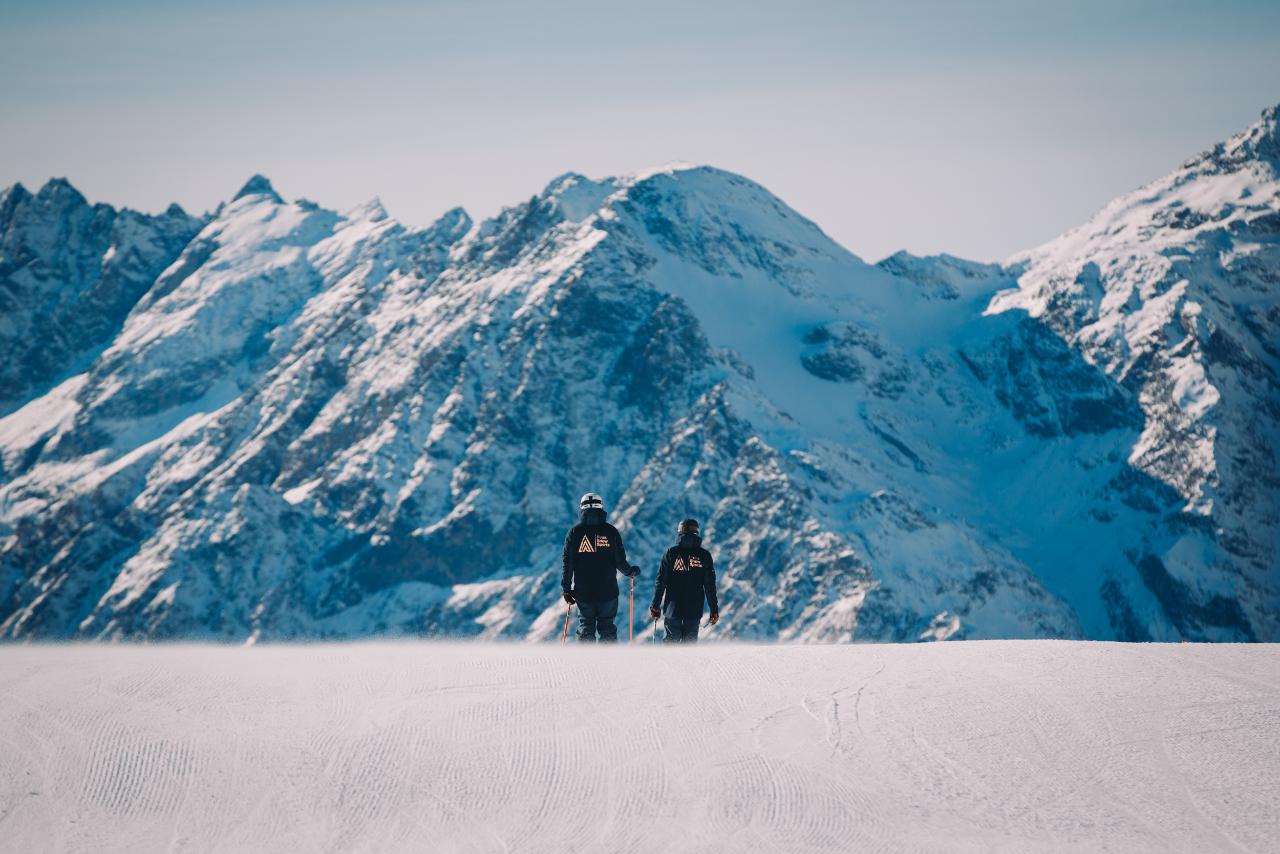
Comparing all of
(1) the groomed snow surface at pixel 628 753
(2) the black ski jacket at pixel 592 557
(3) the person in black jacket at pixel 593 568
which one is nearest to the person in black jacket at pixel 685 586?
(3) the person in black jacket at pixel 593 568

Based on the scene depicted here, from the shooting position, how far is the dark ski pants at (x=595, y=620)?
79.0 ft

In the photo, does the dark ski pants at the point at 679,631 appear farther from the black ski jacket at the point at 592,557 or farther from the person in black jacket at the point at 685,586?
the black ski jacket at the point at 592,557

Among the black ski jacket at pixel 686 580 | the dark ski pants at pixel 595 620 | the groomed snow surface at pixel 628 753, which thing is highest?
the black ski jacket at pixel 686 580

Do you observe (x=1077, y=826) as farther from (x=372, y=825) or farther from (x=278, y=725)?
(x=278, y=725)

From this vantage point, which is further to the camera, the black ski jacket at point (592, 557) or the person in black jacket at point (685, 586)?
the person in black jacket at point (685, 586)

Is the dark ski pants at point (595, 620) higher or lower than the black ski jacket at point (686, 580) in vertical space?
lower

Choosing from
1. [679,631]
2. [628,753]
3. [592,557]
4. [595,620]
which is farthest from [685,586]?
[628,753]

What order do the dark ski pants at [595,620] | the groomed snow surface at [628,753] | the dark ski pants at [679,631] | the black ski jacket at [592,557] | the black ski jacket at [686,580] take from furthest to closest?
the dark ski pants at [679,631]
the black ski jacket at [686,580]
the dark ski pants at [595,620]
the black ski jacket at [592,557]
the groomed snow surface at [628,753]

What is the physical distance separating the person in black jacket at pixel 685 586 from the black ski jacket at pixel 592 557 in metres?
0.79

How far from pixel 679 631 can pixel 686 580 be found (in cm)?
91

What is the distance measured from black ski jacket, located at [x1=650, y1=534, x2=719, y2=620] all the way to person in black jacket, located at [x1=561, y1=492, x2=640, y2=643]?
1.87ft

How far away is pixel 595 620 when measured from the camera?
24.2 meters

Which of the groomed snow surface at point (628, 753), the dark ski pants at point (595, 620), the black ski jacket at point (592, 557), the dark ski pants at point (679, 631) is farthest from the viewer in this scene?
the dark ski pants at point (679, 631)

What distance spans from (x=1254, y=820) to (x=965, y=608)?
17545 centimetres
